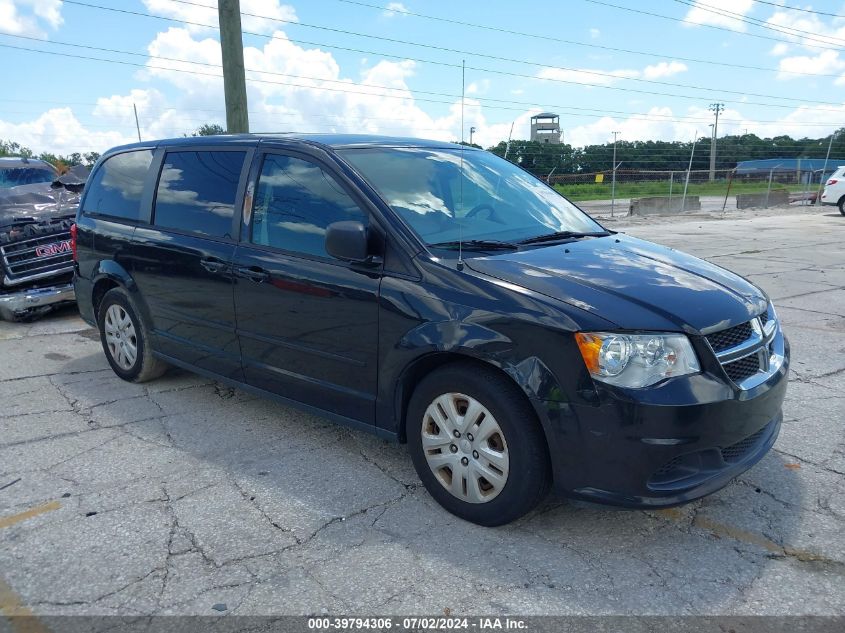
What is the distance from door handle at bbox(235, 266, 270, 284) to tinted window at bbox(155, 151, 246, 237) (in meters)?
0.28

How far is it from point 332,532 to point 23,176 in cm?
805

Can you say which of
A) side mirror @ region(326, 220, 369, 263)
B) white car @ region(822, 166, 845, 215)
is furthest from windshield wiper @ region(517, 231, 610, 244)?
white car @ region(822, 166, 845, 215)

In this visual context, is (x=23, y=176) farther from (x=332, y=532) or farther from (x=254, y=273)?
(x=332, y=532)

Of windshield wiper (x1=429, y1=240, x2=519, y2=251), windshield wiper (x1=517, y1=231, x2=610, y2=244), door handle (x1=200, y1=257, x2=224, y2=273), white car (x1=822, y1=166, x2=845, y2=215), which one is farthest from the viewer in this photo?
white car (x1=822, y1=166, x2=845, y2=215)

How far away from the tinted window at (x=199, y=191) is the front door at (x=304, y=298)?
26 centimetres

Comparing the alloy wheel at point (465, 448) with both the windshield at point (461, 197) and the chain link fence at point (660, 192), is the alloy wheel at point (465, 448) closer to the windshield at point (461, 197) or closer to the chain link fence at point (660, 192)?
the windshield at point (461, 197)

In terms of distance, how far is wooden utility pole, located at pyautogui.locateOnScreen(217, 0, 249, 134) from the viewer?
997 centimetres

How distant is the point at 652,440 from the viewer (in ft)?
8.84

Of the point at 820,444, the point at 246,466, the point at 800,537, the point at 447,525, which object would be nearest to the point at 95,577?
the point at 246,466

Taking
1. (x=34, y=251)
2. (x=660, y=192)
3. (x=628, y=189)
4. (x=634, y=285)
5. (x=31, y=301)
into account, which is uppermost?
(x=634, y=285)

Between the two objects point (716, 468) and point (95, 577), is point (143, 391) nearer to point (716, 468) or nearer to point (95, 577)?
point (95, 577)

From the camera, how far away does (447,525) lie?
3197 mm

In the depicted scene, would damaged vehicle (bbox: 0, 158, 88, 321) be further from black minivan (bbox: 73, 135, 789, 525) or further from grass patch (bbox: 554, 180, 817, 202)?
grass patch (bbox: 554, 180, 817, 202)

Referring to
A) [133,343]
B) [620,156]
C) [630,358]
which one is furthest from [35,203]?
[620,156]
